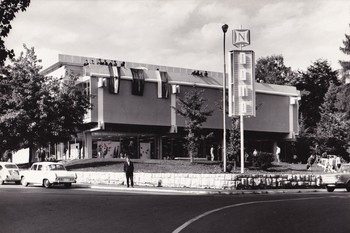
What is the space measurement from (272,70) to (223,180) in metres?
59.0

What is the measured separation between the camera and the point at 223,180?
82.1 feet

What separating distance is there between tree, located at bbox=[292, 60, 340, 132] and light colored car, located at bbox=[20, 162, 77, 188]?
56.2 metres

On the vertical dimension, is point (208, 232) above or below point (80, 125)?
below

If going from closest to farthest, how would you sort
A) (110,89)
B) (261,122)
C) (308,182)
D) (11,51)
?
(11,51) → (308,182) → (110,89) → (261,122)

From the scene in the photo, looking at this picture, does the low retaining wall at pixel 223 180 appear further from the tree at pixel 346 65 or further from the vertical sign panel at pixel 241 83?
the tree at pixel 346 65

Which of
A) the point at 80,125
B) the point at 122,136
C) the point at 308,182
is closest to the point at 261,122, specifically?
the point at 122,136

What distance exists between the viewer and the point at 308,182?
2770 cm

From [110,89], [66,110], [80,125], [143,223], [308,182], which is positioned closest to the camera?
[143,223]

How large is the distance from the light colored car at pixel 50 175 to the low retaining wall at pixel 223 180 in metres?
3.37

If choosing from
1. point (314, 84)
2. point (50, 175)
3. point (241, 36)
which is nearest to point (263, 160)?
point (241, 36)

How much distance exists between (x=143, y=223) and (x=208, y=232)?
A: 79.6 inches

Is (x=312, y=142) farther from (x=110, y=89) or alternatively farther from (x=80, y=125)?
(x=80, y=125)

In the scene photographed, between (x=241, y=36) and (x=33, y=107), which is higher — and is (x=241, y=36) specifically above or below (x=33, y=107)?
above

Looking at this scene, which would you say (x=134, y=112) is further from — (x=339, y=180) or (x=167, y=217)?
(x=167, y=217)
